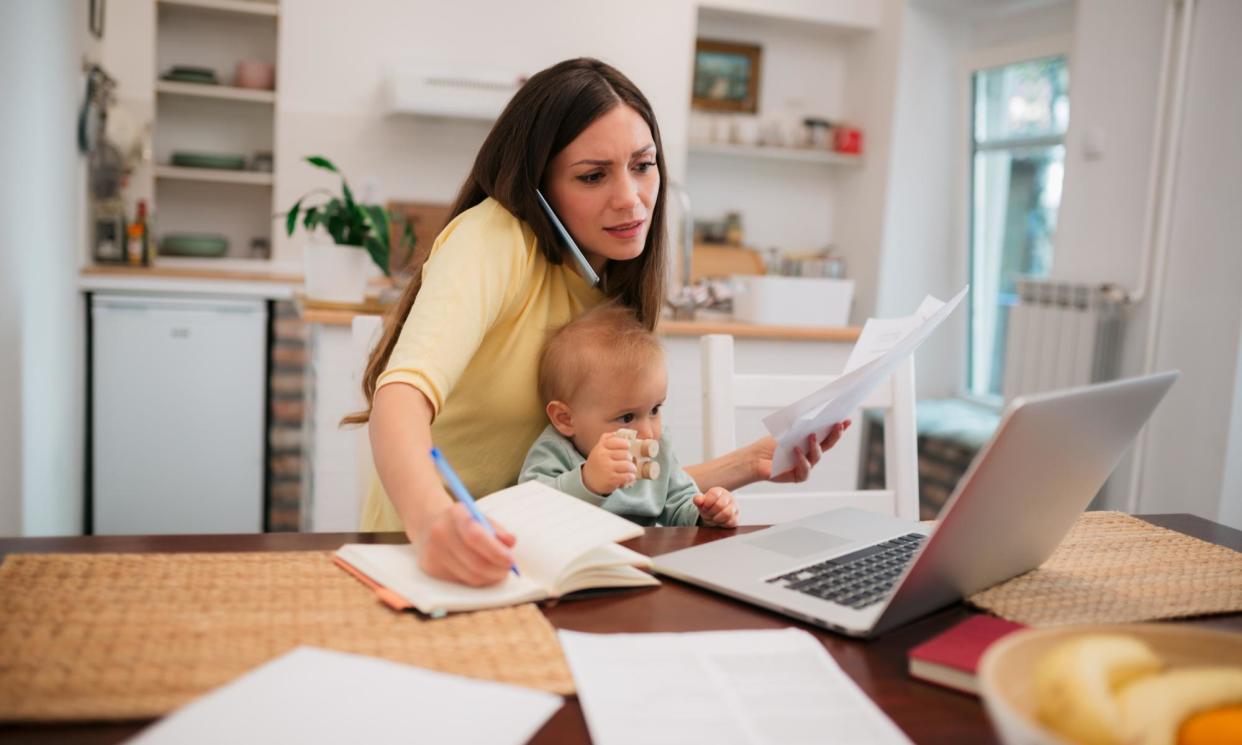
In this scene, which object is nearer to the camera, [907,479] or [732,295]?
[907,479]

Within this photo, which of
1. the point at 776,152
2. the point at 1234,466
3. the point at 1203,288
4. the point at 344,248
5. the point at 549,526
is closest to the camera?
the point at 549,526

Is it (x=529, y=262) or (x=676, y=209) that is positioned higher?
(x=676, y=209)

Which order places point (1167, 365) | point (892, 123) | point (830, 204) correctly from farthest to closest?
point (830, 204), point (892, 123), point (1167, 365)

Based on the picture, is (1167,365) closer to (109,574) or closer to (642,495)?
(642,495)

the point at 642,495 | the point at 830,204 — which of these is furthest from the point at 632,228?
the point at 830,204

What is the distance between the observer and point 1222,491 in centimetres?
289

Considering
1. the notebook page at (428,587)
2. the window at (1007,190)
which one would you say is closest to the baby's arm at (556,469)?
the notebook page at (428,587)

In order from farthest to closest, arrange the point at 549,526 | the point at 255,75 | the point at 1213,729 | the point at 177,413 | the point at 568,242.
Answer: the point at 255,75
the point at 177,413
the point at 568,242
the point at 549,526
the point at 1213,729

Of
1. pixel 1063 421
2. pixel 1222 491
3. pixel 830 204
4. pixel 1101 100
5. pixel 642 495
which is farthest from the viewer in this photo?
pixel 830 204

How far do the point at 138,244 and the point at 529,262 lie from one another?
315cm

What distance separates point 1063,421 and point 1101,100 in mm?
3242

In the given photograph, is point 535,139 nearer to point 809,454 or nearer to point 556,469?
point 556,469

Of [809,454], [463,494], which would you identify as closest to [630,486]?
[809,454]

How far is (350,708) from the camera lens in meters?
0.62
